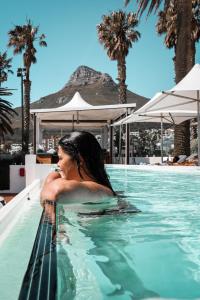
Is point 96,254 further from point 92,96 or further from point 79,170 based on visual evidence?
point 92,96

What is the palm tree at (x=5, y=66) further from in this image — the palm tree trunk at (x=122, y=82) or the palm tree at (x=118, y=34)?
the palm tree trunk at (x=122, y=82)

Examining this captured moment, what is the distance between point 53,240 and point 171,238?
3.71ft

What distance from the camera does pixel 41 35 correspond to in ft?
122

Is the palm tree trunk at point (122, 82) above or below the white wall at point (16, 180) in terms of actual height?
A: above

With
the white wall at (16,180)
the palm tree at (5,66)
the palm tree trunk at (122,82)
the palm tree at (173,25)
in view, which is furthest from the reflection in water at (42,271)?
the palm tree at (5,66)

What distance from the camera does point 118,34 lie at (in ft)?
107

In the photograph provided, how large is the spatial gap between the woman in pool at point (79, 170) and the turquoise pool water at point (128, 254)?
0.55 feet

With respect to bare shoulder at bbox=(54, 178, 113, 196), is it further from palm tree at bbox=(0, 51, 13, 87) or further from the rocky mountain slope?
the rocky mountain slope

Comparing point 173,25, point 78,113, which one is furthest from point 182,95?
point 173,25

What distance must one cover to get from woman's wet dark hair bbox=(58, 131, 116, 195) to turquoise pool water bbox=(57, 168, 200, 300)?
0.31 metres

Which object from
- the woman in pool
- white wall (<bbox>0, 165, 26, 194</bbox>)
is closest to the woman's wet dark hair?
the woman in pool

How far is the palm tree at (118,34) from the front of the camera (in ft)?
104

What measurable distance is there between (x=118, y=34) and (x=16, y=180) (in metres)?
21.0

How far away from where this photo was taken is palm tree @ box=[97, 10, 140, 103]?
31750 millimetres
